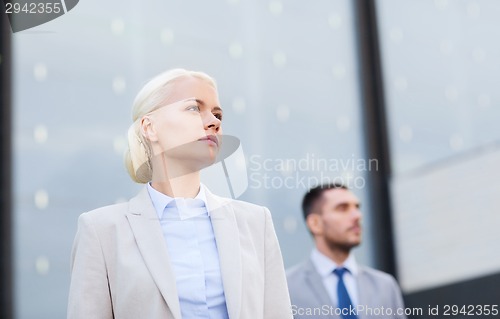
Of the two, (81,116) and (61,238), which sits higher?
(81,116)

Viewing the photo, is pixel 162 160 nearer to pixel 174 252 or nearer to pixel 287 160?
pixel 174 252

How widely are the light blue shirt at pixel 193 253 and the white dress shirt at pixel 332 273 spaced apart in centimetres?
139

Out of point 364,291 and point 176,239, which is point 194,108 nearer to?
point 176,239

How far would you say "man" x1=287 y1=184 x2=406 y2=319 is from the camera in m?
3.46

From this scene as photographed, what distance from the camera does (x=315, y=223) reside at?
3.56 meters

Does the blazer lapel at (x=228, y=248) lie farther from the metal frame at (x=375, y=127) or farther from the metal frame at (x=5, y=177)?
the metal frame at (x=375, y=127)

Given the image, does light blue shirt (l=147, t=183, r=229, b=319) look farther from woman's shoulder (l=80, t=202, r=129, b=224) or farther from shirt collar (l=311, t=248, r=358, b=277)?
shirt collar (l=311, t=248, r=358, b=277)

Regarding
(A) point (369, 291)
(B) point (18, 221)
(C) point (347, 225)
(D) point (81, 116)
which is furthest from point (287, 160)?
(B) point (18, 221)

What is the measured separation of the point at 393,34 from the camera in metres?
3.82

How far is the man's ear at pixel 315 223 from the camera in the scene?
3557 millimetres

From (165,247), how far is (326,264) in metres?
1.56

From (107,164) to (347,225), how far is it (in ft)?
3.28

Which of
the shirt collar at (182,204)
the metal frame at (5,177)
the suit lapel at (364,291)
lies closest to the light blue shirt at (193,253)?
the shirt collar at (182,204)

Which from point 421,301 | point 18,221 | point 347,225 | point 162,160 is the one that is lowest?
point 421,301
